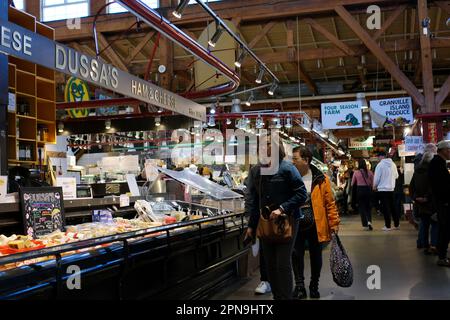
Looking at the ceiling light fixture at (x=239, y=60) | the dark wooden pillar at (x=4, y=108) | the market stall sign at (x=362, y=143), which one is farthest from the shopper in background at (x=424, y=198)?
the market stall sign at (x=362, y=143)

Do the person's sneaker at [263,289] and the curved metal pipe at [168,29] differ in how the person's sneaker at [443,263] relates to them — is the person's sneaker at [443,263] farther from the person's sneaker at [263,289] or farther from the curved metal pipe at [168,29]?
the curved metal pipe at [168,29]

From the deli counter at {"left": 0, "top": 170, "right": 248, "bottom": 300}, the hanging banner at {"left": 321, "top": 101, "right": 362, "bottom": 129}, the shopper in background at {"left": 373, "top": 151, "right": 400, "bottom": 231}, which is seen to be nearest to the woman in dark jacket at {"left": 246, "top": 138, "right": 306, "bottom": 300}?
the deli counter at {"left": 0, "top": 170, "right": 248, "bottom": 300}

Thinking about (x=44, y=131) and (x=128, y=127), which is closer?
(x=44, y=131)

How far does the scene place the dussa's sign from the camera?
3.65 metres

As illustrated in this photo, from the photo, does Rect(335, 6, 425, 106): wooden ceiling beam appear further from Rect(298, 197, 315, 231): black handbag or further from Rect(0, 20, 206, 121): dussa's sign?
Rect(298, 197, 315, 231): black handbag

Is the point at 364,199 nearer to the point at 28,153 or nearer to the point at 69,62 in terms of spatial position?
the point at 28,153

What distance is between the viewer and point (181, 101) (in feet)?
21.7

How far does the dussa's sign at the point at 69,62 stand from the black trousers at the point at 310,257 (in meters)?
2.21

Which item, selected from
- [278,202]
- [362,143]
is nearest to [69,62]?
[278,202]

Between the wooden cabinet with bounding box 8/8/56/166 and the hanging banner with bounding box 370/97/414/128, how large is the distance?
7808 mm

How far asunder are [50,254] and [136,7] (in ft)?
8.36
